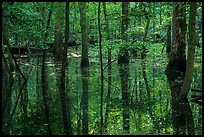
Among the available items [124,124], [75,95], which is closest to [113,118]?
[124,124]

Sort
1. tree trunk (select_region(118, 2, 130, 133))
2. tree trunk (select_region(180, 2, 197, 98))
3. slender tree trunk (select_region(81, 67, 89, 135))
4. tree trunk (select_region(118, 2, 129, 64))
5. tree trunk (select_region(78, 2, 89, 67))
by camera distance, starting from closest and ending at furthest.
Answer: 1. slender tree trunk (select_region(81, 67, 89, 135))
2. tree trunk (select_region(118, 2, 130, 133))
3. tree trunk (select_region(180, 2, 197, 98))
4. tree trunk (select_region(118, 2, 129, 64))
5. tree trunk (select_region(78, 2, 89, 67))

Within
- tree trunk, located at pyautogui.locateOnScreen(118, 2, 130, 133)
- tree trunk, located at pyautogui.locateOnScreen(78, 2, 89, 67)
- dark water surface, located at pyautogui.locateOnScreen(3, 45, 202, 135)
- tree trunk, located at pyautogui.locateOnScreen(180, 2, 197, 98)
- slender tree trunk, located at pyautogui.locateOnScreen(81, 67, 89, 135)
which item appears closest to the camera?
dark water surface, located at pyautogui.locateOnScreen(3, 45, 202, 135)

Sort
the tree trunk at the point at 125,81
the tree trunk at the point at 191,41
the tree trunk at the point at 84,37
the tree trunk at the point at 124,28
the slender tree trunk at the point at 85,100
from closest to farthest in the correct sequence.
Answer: the slender tree trunk at the point at 85,100, the tree trunk at the point at 125,81, the tree trunk at the point at 191,41, the tree trunk at the point at 124,28, the tree trunk at the point at 84,37

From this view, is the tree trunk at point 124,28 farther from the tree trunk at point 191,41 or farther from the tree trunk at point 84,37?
the tree trunk at point 191,41

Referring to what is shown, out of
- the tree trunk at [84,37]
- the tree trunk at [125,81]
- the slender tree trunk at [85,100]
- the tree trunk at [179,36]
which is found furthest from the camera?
the tree trunk at [84,37]

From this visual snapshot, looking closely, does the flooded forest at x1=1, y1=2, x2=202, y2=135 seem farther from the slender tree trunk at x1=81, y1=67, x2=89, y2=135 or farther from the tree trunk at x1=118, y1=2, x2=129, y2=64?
the tree trunk at x1=118, y1=2, x2=129, y2=64

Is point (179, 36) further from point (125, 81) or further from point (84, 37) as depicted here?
point (84, 37)

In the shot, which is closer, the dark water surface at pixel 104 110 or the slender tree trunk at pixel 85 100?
the dark water surface at pixel 104 110

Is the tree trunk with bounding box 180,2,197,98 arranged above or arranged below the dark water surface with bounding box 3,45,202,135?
above

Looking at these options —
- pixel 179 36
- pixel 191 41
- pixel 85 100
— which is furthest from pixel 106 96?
pixel 179 36

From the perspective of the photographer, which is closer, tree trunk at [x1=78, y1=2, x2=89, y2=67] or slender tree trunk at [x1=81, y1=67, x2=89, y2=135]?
slender tree trunk at [x1=81, y1=67, x2=89, y2=135]

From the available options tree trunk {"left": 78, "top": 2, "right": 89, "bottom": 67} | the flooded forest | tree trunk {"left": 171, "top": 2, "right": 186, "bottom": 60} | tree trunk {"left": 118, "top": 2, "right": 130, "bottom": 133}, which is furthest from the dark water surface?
tree trunk {"left": 78, "top": 2, "right": 89, "bottom": 67}

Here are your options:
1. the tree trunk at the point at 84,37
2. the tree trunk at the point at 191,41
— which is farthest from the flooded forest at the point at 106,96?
the tree trunk at the point at 84,37

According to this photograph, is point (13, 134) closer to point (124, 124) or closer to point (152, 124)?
point (124, 124)
